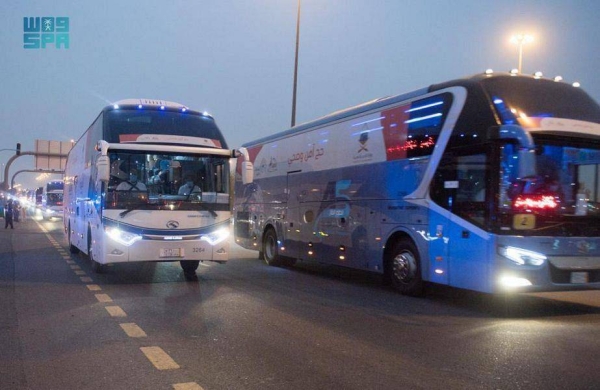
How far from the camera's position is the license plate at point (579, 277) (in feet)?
29.6

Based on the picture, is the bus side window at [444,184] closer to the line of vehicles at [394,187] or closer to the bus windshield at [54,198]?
the line of vehicles at [394,187]

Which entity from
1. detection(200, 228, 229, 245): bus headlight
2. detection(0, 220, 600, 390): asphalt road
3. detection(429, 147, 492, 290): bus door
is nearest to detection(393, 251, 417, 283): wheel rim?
detection(0, 220, 600, 390): asphalt road

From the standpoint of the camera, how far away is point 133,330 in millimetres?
7605

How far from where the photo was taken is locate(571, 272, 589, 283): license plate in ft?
29.6

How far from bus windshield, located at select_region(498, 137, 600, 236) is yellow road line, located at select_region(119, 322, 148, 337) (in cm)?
525

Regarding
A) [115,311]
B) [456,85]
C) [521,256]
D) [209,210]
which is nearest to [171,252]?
[209,210]

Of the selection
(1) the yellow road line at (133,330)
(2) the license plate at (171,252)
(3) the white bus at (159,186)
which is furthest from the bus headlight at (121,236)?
(1) the yellow road line at (133,330)

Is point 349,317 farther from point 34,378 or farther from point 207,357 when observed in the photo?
point 34,378

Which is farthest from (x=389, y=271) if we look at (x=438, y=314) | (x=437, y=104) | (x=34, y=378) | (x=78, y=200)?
(x=78, y=200)

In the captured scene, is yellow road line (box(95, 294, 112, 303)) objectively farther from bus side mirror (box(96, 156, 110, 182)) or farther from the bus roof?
the bus roof

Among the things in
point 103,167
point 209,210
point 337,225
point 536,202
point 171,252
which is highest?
point 103,167

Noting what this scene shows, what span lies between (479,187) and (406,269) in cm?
238

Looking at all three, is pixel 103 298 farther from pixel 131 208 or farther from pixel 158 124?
pixel 158 124

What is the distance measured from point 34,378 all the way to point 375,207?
295 inches
